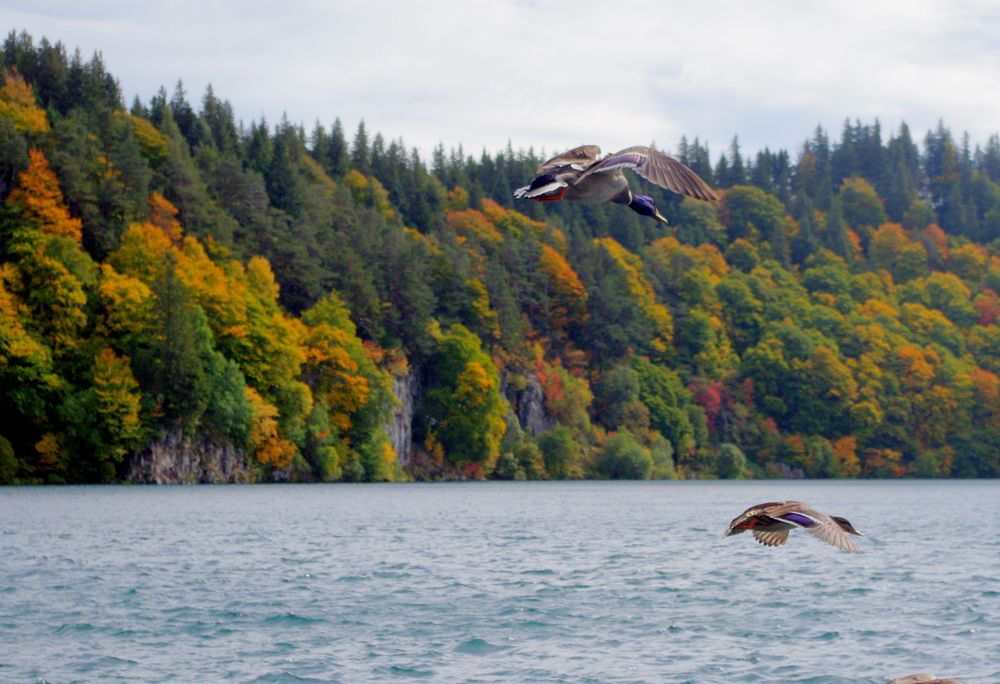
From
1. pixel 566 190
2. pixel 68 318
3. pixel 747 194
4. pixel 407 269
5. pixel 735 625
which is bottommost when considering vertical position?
pixel 735 625

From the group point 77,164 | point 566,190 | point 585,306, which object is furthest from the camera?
point 585,306

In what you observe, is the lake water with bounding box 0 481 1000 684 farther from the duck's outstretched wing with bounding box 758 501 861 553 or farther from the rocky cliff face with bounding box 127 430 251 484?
the rocky cliff face with bounding box 127 430 251 484

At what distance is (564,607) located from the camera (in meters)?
32.3

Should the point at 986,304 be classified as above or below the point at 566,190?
above

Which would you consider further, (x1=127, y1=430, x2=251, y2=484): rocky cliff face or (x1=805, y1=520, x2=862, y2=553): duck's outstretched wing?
(x1=127, y1=430, x2=251, y2=484): rocky cliff face

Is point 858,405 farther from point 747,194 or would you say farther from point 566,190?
point 566,190

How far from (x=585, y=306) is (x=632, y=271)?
12.0 m

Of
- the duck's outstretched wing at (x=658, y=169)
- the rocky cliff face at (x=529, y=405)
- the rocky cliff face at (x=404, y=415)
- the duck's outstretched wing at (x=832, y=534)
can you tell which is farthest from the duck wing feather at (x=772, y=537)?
the rocky cliff face at (x=529, y=405)

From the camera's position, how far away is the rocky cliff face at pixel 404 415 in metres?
104

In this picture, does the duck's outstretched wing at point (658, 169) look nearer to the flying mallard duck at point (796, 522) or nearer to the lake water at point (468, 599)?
the flying mallard duck at point (796, 522)

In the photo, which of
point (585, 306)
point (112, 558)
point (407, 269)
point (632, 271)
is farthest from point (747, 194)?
point (112, 558)

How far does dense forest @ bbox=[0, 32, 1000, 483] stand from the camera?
81938mm

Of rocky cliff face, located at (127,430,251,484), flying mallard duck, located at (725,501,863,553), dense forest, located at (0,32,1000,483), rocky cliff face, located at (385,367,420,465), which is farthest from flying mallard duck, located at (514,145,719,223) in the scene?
rocky cliff face, located at (385,367,420,465)

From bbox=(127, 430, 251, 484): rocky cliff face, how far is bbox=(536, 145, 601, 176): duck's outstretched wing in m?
72.8
